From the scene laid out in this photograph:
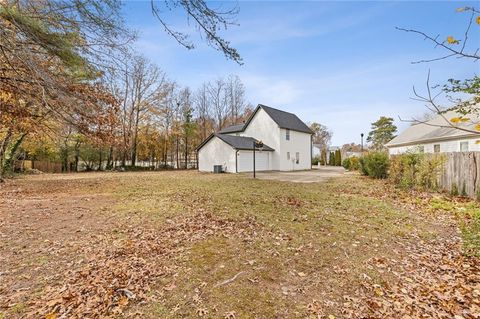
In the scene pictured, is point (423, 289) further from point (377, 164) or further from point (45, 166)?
Answer: point (45, 166)

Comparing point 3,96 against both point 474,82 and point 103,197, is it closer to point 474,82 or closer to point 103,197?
point 103,197

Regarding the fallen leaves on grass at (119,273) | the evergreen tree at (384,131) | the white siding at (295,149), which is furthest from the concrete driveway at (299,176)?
the evergreen tree at (384,131)

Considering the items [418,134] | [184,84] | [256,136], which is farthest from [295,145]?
[184,84]

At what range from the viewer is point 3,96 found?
23.2ft

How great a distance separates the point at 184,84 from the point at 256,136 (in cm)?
1447

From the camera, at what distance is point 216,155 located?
2211cm

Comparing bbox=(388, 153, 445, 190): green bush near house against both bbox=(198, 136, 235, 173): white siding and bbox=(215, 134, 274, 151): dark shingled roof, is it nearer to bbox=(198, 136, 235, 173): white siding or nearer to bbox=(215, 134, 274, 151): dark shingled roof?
bbox=(215, 134, 274, 151): dark shingled roof

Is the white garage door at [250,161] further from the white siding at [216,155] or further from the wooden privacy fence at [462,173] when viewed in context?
the wooden privacy fence at [462,173]

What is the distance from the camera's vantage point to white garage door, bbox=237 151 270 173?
2125cm

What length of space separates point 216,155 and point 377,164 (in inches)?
518

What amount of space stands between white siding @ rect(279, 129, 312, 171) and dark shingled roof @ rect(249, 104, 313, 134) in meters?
0.52

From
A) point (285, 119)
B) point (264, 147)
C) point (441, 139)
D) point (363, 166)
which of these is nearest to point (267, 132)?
point (264, 147)

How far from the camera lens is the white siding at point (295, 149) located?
24531 mm

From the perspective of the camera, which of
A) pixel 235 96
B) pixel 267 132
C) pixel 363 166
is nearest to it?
pixel 363 166
